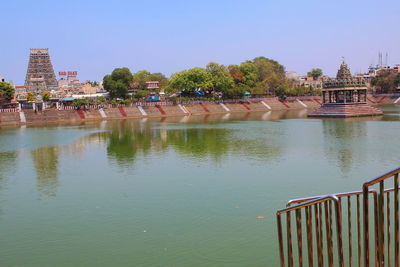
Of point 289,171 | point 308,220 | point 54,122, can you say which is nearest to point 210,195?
point 289,171

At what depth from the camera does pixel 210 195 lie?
40.5 ft

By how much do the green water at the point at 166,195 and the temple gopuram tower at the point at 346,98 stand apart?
2107 centimetres

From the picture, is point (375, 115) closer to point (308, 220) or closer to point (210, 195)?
point (210, 195)

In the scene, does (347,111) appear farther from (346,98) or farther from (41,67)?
(41,67)

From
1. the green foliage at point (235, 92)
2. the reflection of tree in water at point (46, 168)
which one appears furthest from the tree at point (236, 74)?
the reflection of tree in water at point (46, 168)

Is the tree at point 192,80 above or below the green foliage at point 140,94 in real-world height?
above

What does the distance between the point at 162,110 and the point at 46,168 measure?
41875 mm

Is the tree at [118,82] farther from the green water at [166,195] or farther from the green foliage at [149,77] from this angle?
the green water at [166,195]

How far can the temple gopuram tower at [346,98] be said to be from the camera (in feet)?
148

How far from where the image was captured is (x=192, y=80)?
65312 mm

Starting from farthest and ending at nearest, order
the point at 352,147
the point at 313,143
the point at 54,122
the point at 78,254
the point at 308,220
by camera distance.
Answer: the point at 54,122
the point at 313,143
the point at 352,147
the point at 78,254
the point at 308,220

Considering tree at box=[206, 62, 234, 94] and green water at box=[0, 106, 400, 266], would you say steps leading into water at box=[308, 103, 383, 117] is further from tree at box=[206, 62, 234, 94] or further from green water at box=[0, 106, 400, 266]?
tree at box=[206, 62, 234, 94]

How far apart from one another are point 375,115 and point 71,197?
1617 inches

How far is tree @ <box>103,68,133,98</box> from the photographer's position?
64.3m
